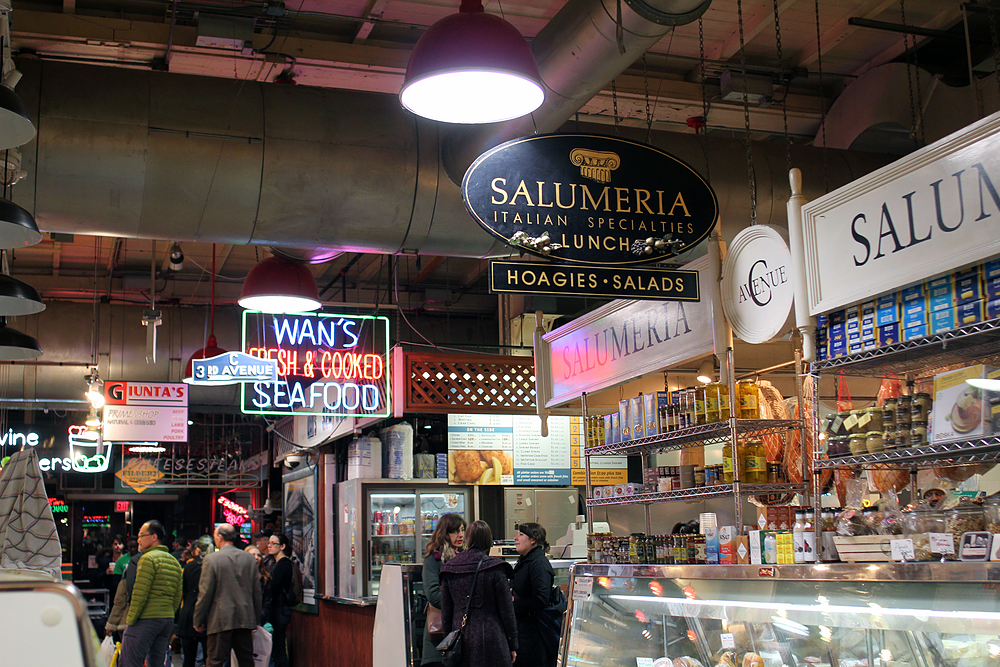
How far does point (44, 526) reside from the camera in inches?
201

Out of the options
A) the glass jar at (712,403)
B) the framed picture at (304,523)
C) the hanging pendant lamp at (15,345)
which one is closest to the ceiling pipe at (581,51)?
the glass jar at (712,403)

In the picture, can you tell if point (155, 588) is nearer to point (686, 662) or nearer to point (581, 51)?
point (686, 662)

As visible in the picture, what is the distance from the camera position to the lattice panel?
375 inches

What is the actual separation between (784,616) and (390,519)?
7231 mm

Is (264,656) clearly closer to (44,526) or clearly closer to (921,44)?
(44,526)

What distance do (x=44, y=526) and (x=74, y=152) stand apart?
2.06 m

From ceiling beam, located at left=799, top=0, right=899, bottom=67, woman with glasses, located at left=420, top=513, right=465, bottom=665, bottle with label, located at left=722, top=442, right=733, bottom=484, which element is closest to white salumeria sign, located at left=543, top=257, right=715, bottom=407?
bottle with label, located at left=722, top=442, right=733, bottom=484

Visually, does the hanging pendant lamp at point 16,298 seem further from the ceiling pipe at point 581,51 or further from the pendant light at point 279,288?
the pendant light at point 279,288

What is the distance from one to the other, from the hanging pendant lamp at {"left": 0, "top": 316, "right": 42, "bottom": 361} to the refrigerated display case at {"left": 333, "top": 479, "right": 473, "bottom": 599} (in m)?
4.93

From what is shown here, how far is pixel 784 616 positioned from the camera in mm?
3469

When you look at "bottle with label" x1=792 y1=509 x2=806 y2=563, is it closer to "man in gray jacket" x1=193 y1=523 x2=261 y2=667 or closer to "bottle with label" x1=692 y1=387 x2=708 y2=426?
"bottle with label" x1=692 y1=387 x2=708 y2=426

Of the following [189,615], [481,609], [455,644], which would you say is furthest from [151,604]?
[481,609]

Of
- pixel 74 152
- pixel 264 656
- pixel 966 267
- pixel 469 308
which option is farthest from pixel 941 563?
pixel 469 308

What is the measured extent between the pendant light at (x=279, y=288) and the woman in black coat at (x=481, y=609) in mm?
2647
